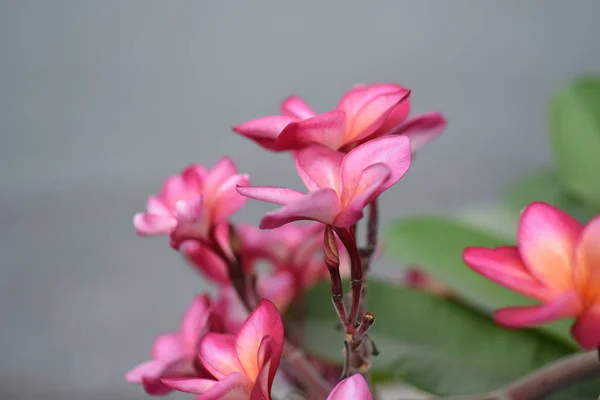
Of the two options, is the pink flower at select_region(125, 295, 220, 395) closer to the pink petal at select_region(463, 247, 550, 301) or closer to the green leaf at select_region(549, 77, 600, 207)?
the pink petal at select_region(463, 247, 550, 301)

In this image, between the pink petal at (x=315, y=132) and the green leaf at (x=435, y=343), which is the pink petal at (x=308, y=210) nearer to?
the pink petal at (x=315, y=132)

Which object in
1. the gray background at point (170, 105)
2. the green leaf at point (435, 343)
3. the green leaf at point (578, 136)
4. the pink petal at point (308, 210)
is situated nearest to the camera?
the pink petal at point (308, 210)

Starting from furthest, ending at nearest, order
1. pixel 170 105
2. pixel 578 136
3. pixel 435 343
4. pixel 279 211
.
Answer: pixel 170 105 → pixel 578 136 → pixel 435 343 → pixel 279 211

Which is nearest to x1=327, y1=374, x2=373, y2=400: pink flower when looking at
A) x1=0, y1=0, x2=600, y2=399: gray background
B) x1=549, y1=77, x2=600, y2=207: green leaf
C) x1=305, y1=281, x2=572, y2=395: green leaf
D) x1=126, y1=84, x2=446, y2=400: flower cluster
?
x1=126, y1=84, x2=446, y2=400: flower cluster

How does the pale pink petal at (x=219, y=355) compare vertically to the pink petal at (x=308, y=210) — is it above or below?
below

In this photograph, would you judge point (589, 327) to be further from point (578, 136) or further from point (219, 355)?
point (578, 136)

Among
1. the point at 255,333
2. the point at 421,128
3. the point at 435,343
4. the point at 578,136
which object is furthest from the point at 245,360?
the point at 578,136

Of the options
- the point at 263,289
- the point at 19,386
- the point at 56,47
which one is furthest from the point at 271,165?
the point at 263,289

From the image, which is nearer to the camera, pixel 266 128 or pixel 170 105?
pixel 266 128

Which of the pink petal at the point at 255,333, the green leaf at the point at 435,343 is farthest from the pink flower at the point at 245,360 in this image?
the green leaf at the point at 435,343
